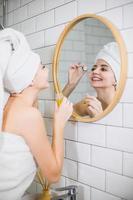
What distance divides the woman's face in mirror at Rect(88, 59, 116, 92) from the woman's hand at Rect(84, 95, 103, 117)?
64mm

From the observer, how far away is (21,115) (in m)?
1.19

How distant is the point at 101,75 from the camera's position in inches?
50.1

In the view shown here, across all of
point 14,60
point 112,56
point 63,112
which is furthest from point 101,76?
point 14,60

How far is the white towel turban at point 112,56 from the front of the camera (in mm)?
1181

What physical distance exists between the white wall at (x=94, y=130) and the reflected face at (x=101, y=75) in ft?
0.30

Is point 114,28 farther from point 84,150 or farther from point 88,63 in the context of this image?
point 84,150

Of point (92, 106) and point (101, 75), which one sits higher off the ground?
point (101, 75)

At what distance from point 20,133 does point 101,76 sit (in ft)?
1.54

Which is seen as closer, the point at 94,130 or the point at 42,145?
the point at 42,145

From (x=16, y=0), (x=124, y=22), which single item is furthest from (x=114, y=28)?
(x=16, y=0)

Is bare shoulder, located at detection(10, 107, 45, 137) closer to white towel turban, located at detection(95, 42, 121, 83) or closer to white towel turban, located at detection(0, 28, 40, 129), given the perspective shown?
white towel turban, located at detection(0, 28, 40, 129)

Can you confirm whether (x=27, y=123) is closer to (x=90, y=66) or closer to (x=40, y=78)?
(x=40, y=78)

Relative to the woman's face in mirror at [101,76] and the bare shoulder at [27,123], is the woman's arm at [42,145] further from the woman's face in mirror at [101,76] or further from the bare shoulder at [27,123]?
the woman's face in mirror at [101,76]

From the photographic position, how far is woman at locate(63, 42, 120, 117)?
1.20 meters
